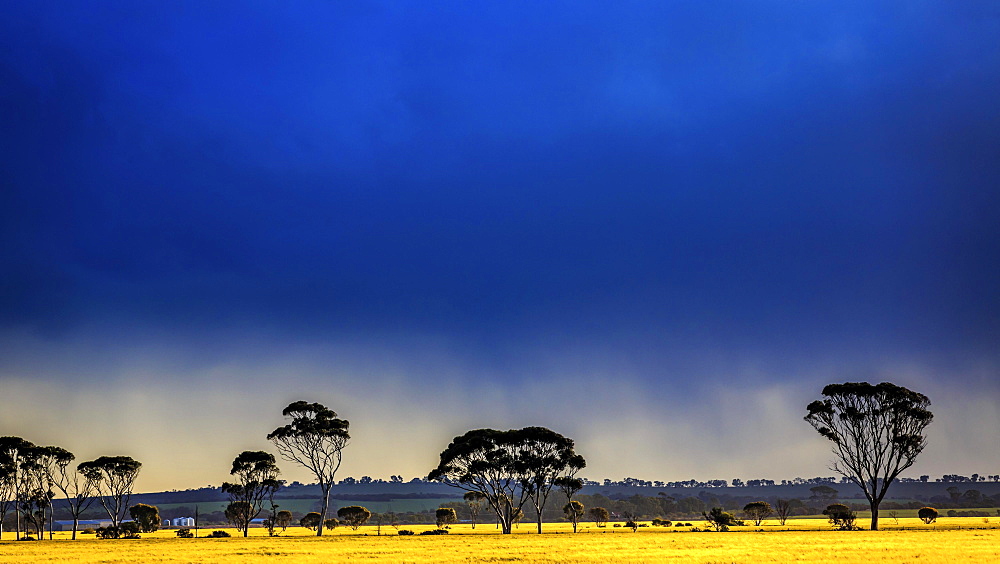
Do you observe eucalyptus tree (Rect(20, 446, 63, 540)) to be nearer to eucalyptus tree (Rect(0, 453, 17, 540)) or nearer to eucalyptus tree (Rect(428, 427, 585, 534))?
eucalyptus tree (Rect(0, 453, 17, 540))

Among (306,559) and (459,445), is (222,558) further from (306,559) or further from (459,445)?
(459,445)

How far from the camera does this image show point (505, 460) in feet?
335

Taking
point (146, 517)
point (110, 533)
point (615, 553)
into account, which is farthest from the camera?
point (146, 517)

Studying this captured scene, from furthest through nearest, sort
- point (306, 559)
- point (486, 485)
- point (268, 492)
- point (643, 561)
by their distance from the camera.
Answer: point (268, 492) → point (486, 485) → point (306, 559) → point (643, 561)

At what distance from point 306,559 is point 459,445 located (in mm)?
49877

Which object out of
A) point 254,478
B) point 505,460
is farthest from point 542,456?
point 254,478

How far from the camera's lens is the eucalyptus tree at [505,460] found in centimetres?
10244

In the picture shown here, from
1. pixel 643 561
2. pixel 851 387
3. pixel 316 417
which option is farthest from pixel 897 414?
pixel 316 417

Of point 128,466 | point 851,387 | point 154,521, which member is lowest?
point 154,521

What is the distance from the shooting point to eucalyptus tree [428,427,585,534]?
336 feet

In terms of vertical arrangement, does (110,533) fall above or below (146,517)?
above

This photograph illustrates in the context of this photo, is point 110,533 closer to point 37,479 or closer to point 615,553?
point 37,479

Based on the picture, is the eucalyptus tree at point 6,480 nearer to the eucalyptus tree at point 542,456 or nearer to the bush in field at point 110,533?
the bush in field at point 110,533

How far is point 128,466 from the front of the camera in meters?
123
